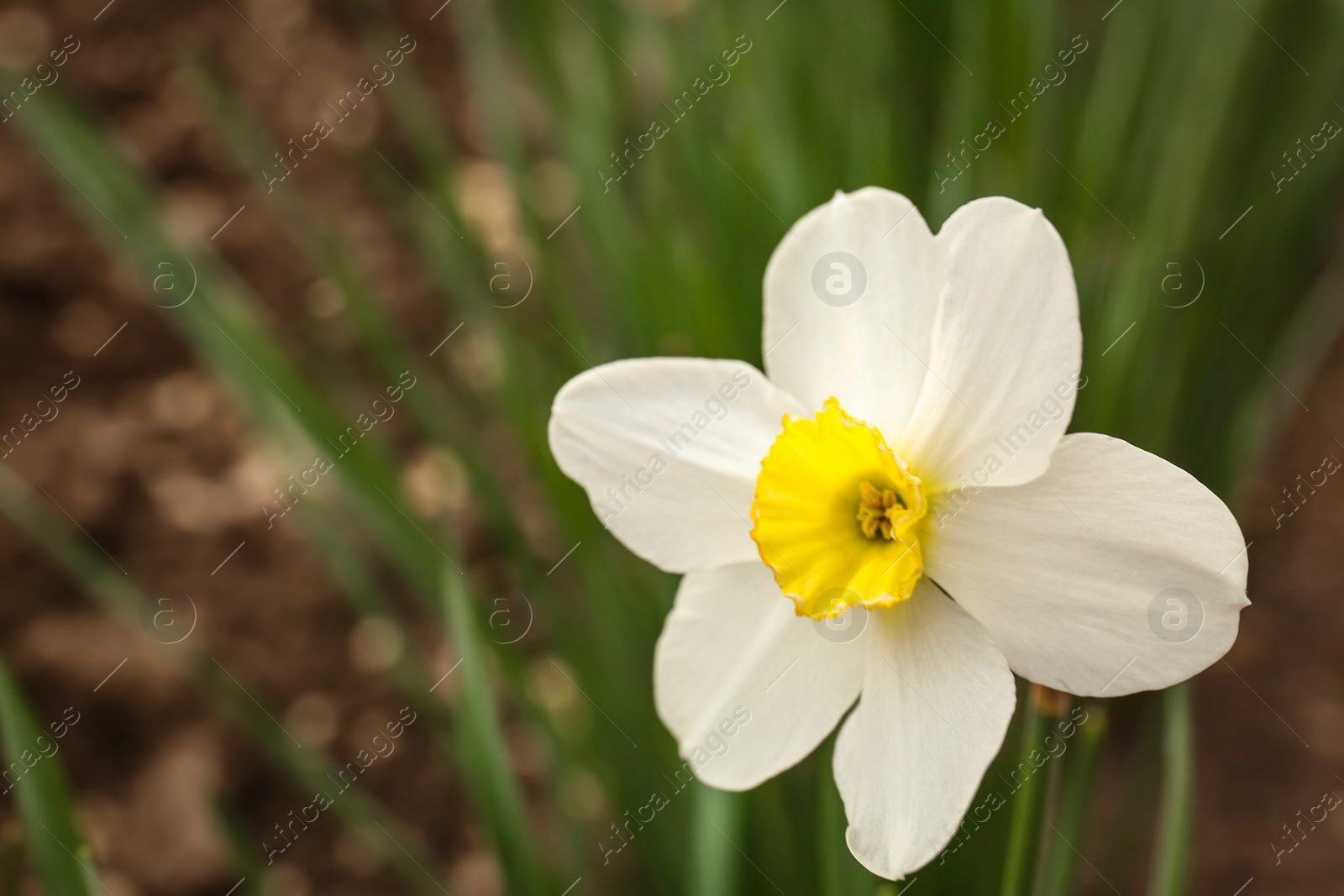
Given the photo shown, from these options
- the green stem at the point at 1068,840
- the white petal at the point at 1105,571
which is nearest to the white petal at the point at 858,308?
the white petal at the point at 1105,571

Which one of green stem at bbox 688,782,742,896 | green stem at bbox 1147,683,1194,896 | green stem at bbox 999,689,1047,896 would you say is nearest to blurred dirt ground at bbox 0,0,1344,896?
green stem at bbox 1147,683,1194,896

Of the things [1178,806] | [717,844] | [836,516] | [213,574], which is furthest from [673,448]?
[213,574]

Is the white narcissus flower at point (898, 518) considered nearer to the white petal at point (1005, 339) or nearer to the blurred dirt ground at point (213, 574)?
the white petal at point (1005, 339)

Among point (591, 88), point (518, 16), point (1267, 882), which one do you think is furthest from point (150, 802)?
point (1267, 882)

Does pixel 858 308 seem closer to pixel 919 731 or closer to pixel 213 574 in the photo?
pixel 919 731

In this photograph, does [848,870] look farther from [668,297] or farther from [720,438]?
[668,297]

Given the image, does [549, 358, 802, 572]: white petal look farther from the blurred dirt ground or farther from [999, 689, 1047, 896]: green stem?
the blurred dirt ground
